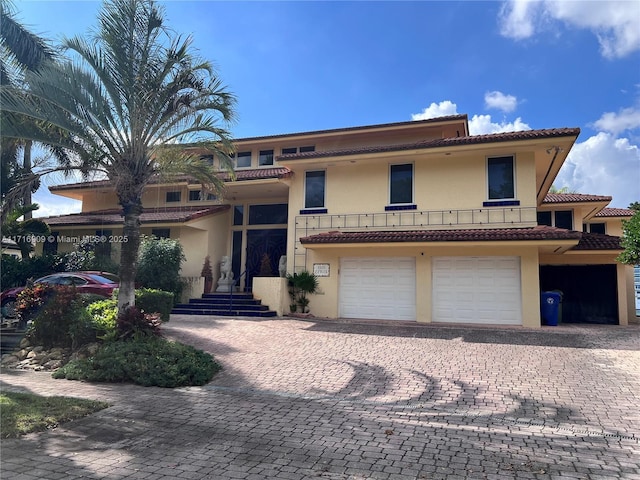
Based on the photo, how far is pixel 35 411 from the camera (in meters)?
5.60

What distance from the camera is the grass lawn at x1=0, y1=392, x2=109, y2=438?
5098 millimetres

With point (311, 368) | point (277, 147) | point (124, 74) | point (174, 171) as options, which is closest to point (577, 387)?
point (311, 368)

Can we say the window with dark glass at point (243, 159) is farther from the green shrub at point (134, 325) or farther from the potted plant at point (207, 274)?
the green shrub at point (134, 325)

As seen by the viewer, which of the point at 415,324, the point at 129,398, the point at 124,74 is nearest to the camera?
the point at 129,398

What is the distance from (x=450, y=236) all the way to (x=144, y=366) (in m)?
9.54

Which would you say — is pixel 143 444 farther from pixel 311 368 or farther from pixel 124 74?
pixel 124 74

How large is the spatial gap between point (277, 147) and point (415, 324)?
36.2 ft

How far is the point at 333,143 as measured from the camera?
19984mm

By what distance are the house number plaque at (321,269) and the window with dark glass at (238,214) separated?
5741 mm

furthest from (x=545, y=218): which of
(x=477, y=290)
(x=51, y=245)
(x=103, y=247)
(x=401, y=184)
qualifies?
(x=51, y=245)

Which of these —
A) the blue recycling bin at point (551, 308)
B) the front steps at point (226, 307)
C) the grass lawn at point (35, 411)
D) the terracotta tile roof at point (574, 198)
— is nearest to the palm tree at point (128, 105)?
the grass lawn at point (35, 411)

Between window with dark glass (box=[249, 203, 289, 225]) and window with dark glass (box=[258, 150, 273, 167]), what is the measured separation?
2317 mm

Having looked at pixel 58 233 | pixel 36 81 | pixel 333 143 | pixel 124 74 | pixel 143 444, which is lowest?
pixel 143 444

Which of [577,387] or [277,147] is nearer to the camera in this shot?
[577,387]
